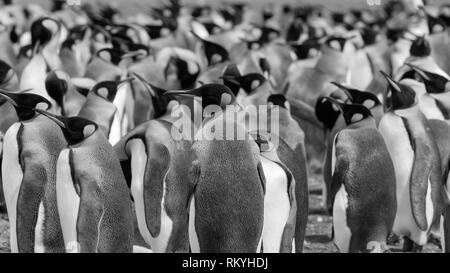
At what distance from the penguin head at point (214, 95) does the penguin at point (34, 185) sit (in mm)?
617

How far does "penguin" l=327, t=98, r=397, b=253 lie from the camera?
506cm

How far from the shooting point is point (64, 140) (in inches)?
181

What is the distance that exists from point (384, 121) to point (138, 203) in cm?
142

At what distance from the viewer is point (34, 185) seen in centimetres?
446

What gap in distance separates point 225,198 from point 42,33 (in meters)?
4.32

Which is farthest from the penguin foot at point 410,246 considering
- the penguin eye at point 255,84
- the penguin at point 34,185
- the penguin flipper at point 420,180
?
the penguin at point 34,185

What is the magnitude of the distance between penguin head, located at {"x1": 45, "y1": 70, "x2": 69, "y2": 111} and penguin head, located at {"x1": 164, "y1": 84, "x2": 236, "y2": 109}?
211 cm

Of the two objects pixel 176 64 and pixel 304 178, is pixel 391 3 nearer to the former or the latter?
pixel 176 64

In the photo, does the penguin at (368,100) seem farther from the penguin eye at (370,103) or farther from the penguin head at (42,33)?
the penguin head at (42,33)

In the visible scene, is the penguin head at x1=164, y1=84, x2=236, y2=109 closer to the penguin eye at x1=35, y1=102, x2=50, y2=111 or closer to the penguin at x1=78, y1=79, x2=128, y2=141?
the penguin eye at x1=35, y1=102, x2=50, y2=111

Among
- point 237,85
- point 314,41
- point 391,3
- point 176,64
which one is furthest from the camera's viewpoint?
point 391,3

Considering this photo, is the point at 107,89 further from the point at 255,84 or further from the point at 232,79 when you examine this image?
the point at 255,84

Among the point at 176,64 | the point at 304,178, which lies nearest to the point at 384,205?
the point at 304,178
